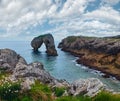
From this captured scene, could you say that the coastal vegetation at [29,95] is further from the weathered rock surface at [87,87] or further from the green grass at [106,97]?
the weathered rock surface at [87,87]

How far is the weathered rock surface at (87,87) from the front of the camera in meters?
20.9

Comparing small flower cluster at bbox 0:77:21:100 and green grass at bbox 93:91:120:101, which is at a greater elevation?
small flower cluster at bbox 0:77:21:100

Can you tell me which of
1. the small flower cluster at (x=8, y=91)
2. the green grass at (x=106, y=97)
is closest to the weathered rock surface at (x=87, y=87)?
the green grass at (x=106, y=97)

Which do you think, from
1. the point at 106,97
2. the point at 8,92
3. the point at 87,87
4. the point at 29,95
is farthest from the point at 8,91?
the point at 106,97

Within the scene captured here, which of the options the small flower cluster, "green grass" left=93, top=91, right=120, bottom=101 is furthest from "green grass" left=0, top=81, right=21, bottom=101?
"green grass" left=93, top=91, right=120, bottom=101

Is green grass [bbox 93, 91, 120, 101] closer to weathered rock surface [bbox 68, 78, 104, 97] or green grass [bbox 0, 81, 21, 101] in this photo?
weathered rock surface [bbox 68, 78, 104, 97]

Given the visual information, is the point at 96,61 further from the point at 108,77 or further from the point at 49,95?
the point at 49,95

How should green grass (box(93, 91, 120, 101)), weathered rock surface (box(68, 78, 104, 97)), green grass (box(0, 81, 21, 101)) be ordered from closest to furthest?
green grass (box(93, 91, 120, 101)) < green grass (box(0, 81, 21, 101)) < weathered rock surface (box(68, 78, 104, 97))

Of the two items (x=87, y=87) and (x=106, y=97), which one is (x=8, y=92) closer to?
(x=87, y=87)

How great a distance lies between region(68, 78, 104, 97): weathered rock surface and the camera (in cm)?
2086

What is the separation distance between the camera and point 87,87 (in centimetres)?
2195

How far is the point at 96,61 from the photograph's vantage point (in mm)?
120688

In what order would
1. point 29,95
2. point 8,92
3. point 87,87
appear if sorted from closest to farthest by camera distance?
point 8,92 < point 29,95 < point 87,87

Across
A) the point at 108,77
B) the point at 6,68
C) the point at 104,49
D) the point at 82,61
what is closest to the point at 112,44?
the point at 104,49
